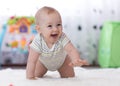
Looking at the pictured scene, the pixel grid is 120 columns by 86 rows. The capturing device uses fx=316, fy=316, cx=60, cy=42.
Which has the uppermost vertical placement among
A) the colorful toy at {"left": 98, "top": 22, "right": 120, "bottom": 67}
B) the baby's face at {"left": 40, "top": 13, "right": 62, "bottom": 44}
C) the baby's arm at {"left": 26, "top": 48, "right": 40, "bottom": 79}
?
the baby's face at {"left": 40, "top": 13, "right": 62, "bottom": 44}

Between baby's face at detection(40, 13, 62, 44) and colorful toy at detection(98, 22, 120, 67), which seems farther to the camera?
colorful toy at detection(98, 22, 120, 67)

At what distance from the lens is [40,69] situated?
164 centimetres

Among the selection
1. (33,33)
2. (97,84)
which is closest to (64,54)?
(97,84)

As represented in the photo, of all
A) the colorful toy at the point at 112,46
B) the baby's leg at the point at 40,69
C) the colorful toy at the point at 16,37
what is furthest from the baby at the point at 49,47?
the colorful toy at the point at 16,37

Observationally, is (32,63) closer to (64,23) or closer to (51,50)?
(51,50)

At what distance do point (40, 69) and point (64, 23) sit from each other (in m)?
1.88

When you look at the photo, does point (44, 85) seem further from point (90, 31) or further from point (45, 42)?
point (90, 31)

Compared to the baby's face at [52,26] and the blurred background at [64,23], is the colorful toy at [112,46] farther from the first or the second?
the baby's face at [52,26]

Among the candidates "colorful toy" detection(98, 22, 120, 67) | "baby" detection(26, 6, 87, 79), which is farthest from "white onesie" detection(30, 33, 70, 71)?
"colorful toy" detection(98, 22, 120, 67)

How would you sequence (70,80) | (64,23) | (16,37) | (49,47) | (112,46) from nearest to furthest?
(70,80) → (49,47) → (112,46) → (16,37) → (64,23)

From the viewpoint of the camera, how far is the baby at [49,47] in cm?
150

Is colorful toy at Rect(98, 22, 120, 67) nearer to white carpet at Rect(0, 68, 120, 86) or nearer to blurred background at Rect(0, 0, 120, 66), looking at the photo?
blurred background at Rect(0, 0, 120, 66)

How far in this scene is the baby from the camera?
4.92 feet

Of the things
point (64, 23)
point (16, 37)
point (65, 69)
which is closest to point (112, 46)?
point (64, 23)
